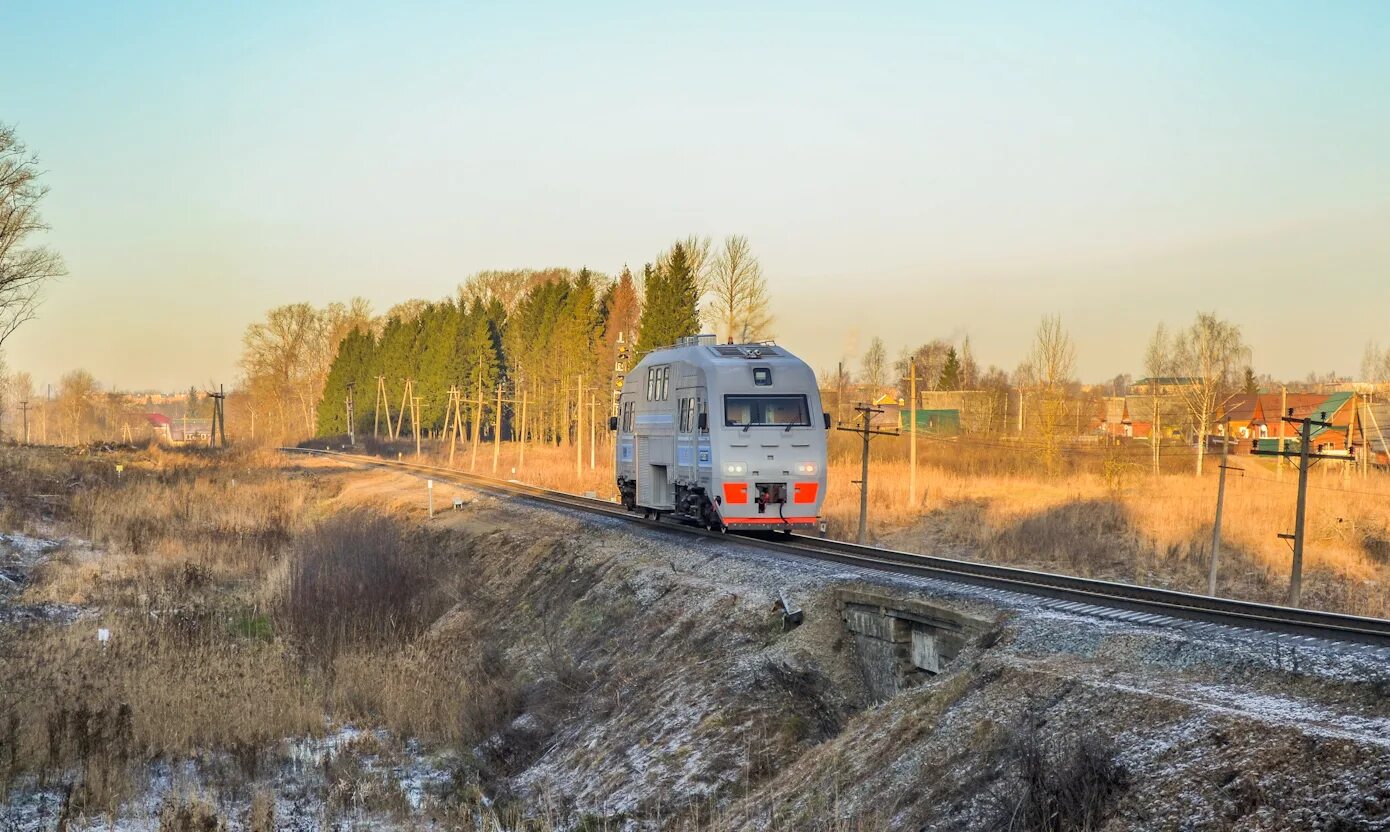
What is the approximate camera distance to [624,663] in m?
15.9

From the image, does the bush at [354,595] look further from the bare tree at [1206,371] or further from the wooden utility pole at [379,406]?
the wooden utility pole at [379,406]

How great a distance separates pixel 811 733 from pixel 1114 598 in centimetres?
453

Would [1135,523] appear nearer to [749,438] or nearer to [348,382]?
[749,438]

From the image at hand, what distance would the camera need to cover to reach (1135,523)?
32.2 metres

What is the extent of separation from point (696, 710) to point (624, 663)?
136 inches

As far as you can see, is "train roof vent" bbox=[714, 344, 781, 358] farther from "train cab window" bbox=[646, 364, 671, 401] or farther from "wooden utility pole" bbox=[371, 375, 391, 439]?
"wooden utility pole" bbox=[371, 375, 391, 439]

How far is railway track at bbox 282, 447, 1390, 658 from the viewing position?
1120cm

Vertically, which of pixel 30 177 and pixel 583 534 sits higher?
pixel 30 177

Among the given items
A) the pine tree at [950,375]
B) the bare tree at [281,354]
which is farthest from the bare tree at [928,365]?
the bare tree at [281,354]

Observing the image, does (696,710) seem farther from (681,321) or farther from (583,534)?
(681,321)

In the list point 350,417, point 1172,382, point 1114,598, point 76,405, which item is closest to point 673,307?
point 1172,382

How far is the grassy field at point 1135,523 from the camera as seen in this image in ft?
88.5

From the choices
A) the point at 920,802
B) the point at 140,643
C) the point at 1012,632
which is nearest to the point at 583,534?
the point at 140,643

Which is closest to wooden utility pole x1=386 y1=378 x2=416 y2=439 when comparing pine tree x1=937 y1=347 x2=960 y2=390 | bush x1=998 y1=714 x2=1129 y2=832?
pine tree x1=937 y1=347 x2=960 y2=390
